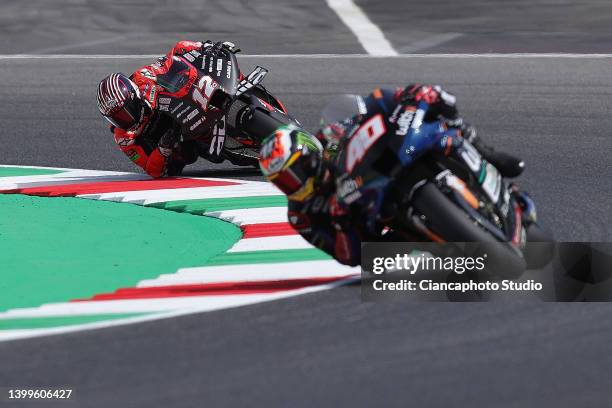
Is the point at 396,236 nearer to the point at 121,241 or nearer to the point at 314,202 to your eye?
the point at 314,202

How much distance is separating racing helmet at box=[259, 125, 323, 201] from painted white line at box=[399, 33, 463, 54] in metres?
8.97

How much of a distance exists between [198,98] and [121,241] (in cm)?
240

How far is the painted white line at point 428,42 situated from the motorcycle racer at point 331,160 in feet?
29.1

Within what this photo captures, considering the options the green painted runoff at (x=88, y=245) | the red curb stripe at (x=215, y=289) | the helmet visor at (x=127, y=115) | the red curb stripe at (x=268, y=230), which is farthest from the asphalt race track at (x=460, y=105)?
the red curb stripe at (x=215, y=289)

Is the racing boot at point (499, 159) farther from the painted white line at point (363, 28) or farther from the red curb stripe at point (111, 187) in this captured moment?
the painted white line at point (363, 28)

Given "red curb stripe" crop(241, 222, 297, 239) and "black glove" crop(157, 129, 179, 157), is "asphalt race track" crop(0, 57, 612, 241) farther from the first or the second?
"red curb stripe" crop(241, 222, 297, 239)

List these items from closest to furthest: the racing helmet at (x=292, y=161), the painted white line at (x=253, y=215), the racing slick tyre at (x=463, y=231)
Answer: the racing slick tyre at (x=463, y=231), the racing helmet at (x=292, y=161), the painted white line at (x=253, y=215)

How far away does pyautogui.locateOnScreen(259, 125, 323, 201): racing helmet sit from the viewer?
7.66 m

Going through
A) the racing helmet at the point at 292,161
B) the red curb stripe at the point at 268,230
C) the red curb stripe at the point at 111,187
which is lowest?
the red curb stripe at the point at 111,187

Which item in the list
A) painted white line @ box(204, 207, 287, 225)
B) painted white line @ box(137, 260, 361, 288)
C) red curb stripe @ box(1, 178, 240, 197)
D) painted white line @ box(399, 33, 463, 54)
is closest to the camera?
painted white line @ box(137, 260, 361, 288)

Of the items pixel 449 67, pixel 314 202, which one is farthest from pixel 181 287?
pixel 449 67

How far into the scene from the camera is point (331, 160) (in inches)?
308

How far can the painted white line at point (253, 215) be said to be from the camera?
9844 mm

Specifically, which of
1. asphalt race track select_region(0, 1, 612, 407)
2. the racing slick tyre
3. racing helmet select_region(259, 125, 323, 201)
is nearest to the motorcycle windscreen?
asphalt race track select_region(0, 1, 612, 407)
